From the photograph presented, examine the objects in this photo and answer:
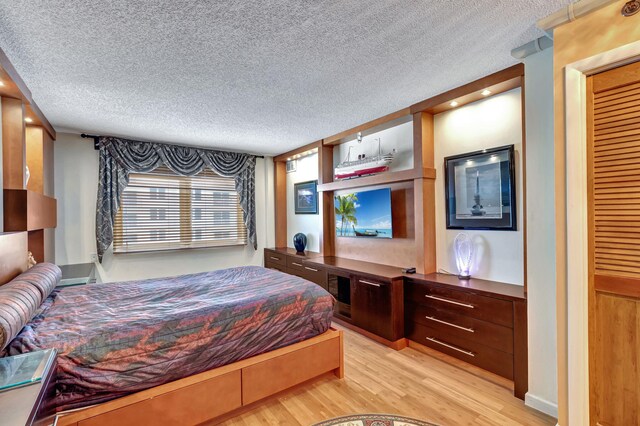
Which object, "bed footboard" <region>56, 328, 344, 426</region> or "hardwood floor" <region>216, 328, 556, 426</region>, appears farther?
"hardwood floor" <region>216, 328, 556, 426</region>

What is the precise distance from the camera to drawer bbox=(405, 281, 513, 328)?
2369 millimetres

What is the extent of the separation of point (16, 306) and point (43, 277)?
762 millimetres

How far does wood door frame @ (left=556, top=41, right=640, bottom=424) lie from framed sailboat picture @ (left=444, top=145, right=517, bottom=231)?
0.97 metres

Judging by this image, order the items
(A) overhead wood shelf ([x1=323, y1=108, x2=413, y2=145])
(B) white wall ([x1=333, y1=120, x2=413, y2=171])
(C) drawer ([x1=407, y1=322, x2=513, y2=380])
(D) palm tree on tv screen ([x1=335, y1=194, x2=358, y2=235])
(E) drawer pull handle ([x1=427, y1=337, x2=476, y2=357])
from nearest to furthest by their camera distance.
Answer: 1. (C) drawer ([x1=407, y1=322, x2=513, y2=380])
2. (E) drawer pull handle ([x1=427, y1=337, x2=476, y2=357])
3. (A) overhead wood shelf ([x1=323, y1=108, x2=413, y2=145])
4. (B) white wall ([x1=333, y1=120, x2=413, y2=171])
5. (D) palm tree on tv screen ([x1=335, y1=194, x2=358, y2=235])

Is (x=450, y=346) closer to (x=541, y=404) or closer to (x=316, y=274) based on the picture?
(x=541, y=404)

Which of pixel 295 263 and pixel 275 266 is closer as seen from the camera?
pixel 295 263

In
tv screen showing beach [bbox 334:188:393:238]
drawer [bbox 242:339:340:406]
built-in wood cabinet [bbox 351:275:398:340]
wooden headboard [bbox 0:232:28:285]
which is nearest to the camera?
wooden headboard [bbox 0:232:28:285]

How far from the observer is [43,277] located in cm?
217

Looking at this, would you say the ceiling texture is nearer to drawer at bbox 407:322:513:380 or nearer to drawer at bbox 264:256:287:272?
drawer at bbox 407:322:513:380

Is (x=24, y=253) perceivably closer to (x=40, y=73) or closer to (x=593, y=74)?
(x=40, y=73)

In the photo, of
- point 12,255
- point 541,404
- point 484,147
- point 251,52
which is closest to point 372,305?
point 541,404

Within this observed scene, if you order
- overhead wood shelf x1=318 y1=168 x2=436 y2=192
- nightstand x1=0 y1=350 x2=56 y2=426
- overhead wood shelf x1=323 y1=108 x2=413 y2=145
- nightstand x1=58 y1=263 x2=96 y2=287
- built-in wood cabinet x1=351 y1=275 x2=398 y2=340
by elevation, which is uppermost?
overhead wood shelf x1=323 y1=108 x2=413 y2=145

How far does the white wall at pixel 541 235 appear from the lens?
204 centimetres

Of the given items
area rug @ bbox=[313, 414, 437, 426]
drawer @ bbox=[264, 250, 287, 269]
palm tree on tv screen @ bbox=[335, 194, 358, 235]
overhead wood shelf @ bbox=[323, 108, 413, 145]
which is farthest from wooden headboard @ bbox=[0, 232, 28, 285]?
overhead wood shelf @ bbox=[323, 108, 413, 145]
